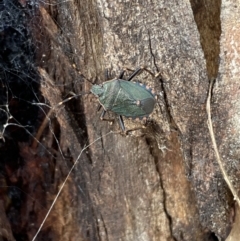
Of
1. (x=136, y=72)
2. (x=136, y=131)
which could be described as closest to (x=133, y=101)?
(x=136, y=131)

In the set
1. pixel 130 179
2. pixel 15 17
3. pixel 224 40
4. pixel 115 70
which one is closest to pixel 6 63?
pixel 15 17

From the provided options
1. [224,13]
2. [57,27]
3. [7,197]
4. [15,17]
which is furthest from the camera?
[7,197]

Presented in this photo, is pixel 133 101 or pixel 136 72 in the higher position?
pixel 136 72

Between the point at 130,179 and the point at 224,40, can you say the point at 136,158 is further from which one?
the point at 224,40

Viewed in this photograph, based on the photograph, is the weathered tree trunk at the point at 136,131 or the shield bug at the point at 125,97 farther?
the shield bug at the point at 125,97

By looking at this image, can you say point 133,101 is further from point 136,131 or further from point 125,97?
point 136,131
